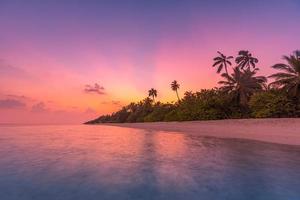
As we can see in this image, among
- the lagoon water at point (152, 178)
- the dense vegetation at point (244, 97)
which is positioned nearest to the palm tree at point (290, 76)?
the dense vegetation at point (244, 97)

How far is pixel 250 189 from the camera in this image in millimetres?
7535

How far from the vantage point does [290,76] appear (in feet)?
120

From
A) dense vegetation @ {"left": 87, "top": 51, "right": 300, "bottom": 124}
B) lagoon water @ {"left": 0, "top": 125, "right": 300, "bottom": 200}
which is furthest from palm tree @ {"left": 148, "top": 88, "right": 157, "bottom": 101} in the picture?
lagoon water @ {"left": 0, "top": 125, "right": 300, "bottom": 200}

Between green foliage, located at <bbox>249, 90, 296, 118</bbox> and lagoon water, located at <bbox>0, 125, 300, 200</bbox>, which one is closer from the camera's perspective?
lagoon water, located at <bbox>0, 125, 300, 200</bbox>

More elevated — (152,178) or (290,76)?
(290,76)

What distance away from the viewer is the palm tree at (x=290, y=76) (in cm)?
3628

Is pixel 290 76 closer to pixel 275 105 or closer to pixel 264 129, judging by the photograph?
pixel 275 105

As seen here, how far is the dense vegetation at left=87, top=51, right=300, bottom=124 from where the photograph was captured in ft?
122

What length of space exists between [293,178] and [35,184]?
731 cm

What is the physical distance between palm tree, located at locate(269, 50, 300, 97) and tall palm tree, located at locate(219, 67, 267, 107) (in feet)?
27.3

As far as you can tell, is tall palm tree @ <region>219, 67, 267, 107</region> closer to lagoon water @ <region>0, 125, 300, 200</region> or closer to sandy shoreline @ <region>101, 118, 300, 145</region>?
sandy shoreline @ <region>101, 118, 300, 145</region>

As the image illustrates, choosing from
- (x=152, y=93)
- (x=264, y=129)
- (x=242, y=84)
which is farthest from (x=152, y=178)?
(x=152, y=93)

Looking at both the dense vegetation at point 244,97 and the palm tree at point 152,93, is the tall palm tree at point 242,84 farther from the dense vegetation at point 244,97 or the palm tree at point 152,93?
the palm tree at point 152,93

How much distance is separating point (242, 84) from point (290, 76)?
10.1 metres
